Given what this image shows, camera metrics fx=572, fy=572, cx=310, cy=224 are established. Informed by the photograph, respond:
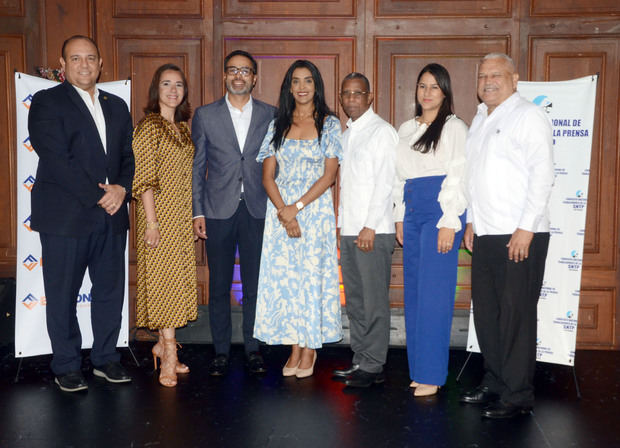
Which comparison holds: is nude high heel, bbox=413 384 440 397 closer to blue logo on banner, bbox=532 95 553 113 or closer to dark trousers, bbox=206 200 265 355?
dark trousers, bbox=206 200 265 355

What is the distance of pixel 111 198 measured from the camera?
11.1ft

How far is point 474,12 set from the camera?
14.0 ft

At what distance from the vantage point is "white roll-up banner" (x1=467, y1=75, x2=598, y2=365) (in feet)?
11.8

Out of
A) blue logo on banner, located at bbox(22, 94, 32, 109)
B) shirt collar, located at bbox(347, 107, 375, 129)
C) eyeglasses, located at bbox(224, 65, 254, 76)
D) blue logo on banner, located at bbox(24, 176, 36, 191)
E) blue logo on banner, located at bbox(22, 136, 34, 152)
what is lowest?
blue logo on banner, located at bbox(24, 176, 36, 191)

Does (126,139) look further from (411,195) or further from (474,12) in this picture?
(474,12)

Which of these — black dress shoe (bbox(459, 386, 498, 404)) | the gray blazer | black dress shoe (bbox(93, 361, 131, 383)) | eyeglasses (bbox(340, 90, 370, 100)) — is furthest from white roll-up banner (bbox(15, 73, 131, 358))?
black dress shoe (bbox(459, 386, 498, 404))

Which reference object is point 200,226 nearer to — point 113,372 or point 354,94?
point 113,372

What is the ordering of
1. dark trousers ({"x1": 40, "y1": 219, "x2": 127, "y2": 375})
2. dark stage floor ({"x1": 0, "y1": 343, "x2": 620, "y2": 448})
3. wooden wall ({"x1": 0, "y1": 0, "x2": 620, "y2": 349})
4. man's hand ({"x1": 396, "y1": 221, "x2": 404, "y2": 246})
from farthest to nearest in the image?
wooden wall ({"x1": 0, "y1": 0, "x2": 620, "y2": 349}) → man's hand ({"x1": 396, "y1": 221, "x2": 404, "y2": 246}) → dark trousers ({"x1": 40, "y1": 219, "x2": 127, "y2": 375}) → dark stage floor ({"x1": 0, "y1": 343, "x2": 620, "y2": 448})

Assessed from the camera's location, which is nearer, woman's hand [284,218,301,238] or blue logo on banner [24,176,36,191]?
woman's hand [284,218,301,238]

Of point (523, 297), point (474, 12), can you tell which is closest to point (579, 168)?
point (523, 297)

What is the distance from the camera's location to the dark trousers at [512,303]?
2.96 meters

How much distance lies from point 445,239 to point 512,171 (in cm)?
49

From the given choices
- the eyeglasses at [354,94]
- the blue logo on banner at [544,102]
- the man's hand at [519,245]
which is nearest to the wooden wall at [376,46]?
the blue logo on banner at [544,102]

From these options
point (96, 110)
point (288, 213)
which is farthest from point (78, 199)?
point (288, 213)
